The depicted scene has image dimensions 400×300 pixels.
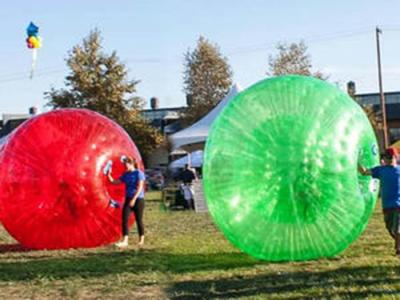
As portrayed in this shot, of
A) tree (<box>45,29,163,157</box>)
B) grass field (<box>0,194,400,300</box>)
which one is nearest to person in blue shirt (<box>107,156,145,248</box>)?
grass field (<box>0,194,400,300</box>)

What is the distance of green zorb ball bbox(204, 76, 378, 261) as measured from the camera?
713 cm

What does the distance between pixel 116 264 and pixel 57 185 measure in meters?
1.71

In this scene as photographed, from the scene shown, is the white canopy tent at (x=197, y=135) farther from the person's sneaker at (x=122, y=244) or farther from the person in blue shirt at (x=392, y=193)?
the person in blue shirt at (x=392, y=193)

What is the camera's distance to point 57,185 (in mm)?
9523

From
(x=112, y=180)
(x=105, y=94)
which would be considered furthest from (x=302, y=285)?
(x=105, y=94)

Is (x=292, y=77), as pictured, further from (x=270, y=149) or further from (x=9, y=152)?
(x=9, y=152)

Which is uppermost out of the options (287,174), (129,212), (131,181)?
(287,174)

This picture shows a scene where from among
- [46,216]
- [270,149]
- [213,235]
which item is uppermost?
[270,149]

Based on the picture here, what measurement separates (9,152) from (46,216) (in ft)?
3.81

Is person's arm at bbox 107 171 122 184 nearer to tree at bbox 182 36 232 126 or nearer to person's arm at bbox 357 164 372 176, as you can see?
person's arm at bbox 357 164 372 176

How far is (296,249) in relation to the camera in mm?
7324

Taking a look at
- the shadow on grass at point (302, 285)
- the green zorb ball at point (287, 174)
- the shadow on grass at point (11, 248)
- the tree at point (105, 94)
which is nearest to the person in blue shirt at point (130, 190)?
the shadow on grass at point (11, 248)

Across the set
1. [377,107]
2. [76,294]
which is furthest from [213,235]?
[377,107]

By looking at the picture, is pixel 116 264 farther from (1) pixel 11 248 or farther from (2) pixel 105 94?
(2) pixel 105 94
